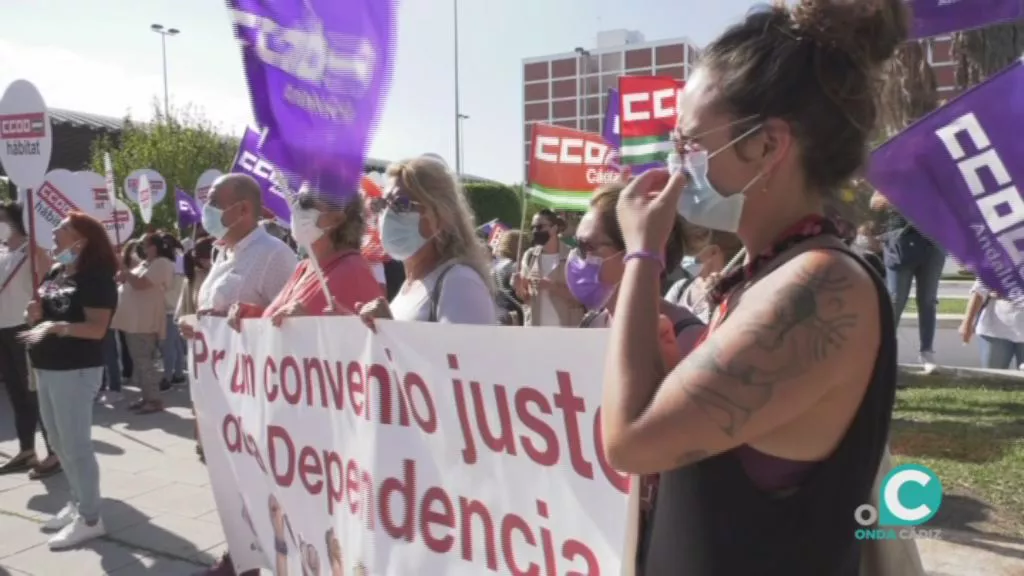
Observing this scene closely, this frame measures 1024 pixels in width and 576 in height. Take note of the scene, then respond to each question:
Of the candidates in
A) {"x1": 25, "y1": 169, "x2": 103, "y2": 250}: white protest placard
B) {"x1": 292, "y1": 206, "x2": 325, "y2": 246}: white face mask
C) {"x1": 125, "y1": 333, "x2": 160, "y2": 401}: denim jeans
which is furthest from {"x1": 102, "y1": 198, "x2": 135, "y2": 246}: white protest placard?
{"x1": 292, "y1": 206, "x2": 325, "y2": 246}: white face mask

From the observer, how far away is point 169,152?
89.0 feet

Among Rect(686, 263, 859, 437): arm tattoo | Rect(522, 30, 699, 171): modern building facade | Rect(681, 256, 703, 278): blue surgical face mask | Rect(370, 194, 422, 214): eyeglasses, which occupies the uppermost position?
Rect(522, 30, 699, 171): modern building facade

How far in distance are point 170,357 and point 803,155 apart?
911 centimetres

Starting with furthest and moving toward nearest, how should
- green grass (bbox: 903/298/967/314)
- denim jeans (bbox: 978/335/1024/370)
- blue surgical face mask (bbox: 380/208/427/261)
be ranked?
green grass (bbox: 903/298/967/314), denim jeans (bbox: 978/335/1024/370), blue surgical face mask (bbox: 380/208/427/261)

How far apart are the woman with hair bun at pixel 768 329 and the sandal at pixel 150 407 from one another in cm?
752

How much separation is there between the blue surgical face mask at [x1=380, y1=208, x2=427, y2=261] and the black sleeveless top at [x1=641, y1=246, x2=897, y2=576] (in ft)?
5.66

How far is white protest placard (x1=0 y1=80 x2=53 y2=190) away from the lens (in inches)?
229

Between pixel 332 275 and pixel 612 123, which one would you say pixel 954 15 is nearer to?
pixel 332 275

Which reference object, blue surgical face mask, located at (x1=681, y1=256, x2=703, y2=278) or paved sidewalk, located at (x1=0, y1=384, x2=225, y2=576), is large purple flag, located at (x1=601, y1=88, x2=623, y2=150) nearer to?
blue surgical face mask, located at (x1=681, y1=256, x2=703, y2=278)

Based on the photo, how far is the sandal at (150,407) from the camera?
25.9 ft

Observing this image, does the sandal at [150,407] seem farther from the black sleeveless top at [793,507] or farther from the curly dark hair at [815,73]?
the curly dark hair at [815,73]

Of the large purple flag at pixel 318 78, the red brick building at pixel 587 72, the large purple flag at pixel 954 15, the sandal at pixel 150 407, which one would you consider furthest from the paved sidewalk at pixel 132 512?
the red brick building at pixel 587 72

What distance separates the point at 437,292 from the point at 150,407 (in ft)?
20.4

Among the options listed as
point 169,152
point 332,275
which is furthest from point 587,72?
point 332,275
